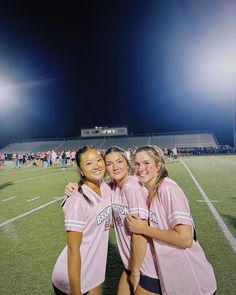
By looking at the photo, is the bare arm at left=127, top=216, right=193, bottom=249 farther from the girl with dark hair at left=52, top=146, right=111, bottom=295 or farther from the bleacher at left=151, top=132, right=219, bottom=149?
the bleacher at left=151, top=132, right=219, bottom=149

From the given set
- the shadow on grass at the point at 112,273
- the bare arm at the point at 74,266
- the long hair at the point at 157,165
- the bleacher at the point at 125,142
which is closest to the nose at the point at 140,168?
the long hair at the point at 157,165

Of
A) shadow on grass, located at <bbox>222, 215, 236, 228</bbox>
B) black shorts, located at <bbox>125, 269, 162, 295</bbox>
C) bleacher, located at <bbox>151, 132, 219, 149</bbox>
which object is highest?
bleacher, located at <bbox>151, 132, 219, 149</bbox>

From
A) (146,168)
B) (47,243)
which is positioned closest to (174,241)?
Result: (146,168)

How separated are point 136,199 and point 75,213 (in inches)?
18.4

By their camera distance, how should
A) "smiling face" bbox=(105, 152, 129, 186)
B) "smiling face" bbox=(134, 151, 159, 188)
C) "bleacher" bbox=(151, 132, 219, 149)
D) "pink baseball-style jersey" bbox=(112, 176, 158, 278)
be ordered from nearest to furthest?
1. "pink baseball-style jersey" bbox=(112, 176, 158, 278)
2. "smiling face" bbox=(134, 151, 159, 188)
3. "smiling face" bbox=(105, 152, 129, 186)
4. "bleacher" bbox=(151, 132, 219, 149)

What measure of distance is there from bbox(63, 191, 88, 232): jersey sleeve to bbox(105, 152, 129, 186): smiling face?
66 centimetres

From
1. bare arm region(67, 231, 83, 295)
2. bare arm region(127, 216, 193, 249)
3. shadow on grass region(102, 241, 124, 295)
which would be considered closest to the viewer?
bare arm region(127, 216, 193, 249)

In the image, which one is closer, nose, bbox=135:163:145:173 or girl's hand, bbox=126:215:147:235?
girl's hand, bbox=126:215:147:235

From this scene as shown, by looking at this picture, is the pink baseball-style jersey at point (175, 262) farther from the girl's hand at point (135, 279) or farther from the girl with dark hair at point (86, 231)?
the girl with dark hair at point (86, 231)

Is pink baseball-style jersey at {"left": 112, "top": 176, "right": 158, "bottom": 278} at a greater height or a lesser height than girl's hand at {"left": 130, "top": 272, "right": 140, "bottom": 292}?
greater

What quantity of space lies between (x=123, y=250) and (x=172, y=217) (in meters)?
0.79

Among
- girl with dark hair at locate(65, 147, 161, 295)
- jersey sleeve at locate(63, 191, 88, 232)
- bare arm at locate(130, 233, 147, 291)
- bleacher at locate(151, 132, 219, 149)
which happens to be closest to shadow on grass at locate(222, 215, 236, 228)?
girl with dark hair at locate(65, 147, 161, 295)

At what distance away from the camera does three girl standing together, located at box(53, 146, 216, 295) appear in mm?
2016

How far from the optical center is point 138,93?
179 feet
